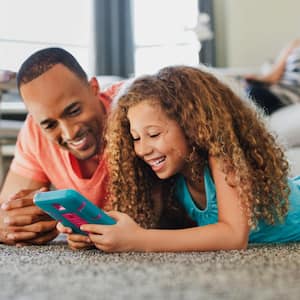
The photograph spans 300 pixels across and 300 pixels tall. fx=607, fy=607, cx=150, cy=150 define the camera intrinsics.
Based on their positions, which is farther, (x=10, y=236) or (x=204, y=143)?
(x=10, y=236)

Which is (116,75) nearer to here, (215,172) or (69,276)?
(215,172)

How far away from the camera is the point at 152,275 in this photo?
0.81 m

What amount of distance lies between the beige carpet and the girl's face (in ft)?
0.64

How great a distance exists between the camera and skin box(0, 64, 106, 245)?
1.21 m

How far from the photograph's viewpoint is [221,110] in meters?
1.13

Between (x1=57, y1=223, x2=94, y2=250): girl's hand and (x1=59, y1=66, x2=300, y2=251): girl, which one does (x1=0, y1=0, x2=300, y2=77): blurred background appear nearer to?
(x1=59, y1=66, x2=300, y2=251): girl

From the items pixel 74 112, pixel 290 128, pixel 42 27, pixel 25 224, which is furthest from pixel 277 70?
pixel 25 224

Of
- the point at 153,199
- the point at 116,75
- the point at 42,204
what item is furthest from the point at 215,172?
the point at 116,75

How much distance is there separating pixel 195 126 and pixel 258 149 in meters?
0.13

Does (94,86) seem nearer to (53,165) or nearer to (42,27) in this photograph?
(53,165)

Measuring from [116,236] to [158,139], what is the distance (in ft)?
0.66

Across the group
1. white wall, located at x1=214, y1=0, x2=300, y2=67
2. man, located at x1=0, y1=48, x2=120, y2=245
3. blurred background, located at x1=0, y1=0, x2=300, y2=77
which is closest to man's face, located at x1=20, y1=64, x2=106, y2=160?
man, located at x1=0, y1=48, x2=120, y2=245

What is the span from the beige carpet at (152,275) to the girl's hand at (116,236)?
0.02 metres

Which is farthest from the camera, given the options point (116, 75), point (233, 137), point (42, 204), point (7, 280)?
point (116, 75)
